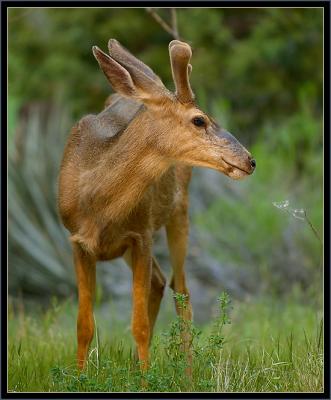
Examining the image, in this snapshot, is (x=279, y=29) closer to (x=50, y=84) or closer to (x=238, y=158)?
(x=50, y=84)

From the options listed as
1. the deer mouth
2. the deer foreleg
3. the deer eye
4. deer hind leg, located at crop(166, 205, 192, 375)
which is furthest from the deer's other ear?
deer hind leg, located at crop(166, 205, 192, 375)

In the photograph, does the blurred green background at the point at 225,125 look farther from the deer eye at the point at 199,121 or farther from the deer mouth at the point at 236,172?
the deer mouth at the point at 236,172

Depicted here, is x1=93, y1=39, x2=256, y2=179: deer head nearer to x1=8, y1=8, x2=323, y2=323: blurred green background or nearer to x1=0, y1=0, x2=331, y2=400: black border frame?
x1=0, y1=0, x2=331, y2=400: black border frame

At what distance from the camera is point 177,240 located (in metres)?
8.61

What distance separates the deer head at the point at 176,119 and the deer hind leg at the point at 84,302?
981mm

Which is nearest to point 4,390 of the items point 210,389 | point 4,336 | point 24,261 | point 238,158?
point 4,336

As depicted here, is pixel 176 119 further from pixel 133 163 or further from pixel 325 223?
pixel 325 223

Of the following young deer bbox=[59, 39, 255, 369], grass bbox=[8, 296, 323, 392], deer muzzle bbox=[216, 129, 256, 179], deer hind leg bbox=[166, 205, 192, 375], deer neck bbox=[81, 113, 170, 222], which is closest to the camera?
grass bbox=[8, 296, 323, 392]

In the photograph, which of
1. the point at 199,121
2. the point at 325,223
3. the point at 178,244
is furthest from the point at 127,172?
the point at 325,223

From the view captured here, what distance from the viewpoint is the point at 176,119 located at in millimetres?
6875

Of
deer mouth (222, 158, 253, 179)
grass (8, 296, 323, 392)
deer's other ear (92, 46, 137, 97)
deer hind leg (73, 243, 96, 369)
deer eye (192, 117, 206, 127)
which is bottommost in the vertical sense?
grass (8, 296, 323, 392)

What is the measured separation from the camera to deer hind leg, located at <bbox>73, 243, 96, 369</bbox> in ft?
24.0

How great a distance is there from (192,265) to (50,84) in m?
5.76

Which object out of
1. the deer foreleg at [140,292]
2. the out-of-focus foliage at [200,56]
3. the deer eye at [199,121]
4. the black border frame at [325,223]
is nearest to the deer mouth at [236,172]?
the deer eye at [199,121]
